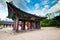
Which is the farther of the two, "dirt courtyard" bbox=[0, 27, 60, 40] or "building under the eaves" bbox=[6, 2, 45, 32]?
"building under the eaves" bbox=[6, 2, 45, 32]

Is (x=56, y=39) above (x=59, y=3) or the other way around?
the other way around

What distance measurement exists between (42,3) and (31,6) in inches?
30.6

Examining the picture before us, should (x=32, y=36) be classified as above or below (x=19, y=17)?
below

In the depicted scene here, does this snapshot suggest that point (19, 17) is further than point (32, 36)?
Yes

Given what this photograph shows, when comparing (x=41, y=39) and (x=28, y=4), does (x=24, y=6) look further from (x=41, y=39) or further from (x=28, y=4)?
(x=41, y=39)

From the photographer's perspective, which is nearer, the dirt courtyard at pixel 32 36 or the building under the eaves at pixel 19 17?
the dirt courtyard at pixel 32 36

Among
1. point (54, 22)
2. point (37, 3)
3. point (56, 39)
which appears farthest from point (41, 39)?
point (54, 22)

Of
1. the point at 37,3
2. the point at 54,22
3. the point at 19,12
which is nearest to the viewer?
the point at 19,12

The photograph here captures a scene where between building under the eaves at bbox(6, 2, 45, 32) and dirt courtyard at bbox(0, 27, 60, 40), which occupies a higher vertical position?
building under the eaves at bbox(6, 2, 45, 32)

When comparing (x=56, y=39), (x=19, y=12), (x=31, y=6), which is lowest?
(x=56, y=39)

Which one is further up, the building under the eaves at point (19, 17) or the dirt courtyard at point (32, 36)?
the building under the eaves at point (19, 17)

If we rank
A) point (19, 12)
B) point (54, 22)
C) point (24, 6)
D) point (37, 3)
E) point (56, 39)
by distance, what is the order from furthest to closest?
1. point (54, 22)
2. point (24, 6)
3. point (37, 3)
4. point (19, 12)
5. point (56, 39)

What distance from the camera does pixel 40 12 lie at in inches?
356

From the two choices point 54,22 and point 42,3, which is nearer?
point 42,3
